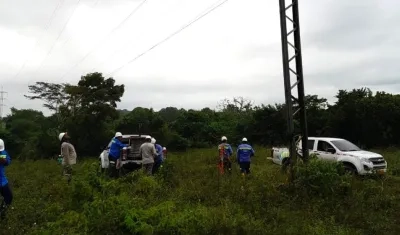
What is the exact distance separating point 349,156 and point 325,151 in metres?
1.21

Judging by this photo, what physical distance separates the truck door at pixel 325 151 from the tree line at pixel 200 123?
613 inches

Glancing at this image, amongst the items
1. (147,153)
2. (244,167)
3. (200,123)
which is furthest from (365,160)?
(200,123)

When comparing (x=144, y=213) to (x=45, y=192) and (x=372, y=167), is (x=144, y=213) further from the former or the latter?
(x=372, y=167)

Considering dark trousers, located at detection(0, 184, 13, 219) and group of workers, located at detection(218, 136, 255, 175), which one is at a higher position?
group of workers, located at detection(218, 136, 255, 175)

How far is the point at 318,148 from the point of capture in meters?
16.8

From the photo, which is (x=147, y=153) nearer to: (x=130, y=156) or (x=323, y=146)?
(x=130, y=156)

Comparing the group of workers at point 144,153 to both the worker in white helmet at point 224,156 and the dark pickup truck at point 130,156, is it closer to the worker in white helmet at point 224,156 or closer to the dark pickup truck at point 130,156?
the dark pickup truck at point 130,156

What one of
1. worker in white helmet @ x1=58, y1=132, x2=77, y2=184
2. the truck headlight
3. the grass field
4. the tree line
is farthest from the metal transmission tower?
the tree line

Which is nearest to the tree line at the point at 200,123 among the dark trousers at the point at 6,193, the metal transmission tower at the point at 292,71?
the metal transmission tower at the point at 292,71

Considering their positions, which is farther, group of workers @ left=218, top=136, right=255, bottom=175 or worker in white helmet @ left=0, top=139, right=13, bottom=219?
group of workers @ left=218, top=136, right=255, bottom=175

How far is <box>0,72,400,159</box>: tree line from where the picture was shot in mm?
30859

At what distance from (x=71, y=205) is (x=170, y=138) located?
3163cm

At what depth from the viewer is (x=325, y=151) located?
16.4 metres

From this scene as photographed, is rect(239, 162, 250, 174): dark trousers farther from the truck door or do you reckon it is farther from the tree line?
the tree line
